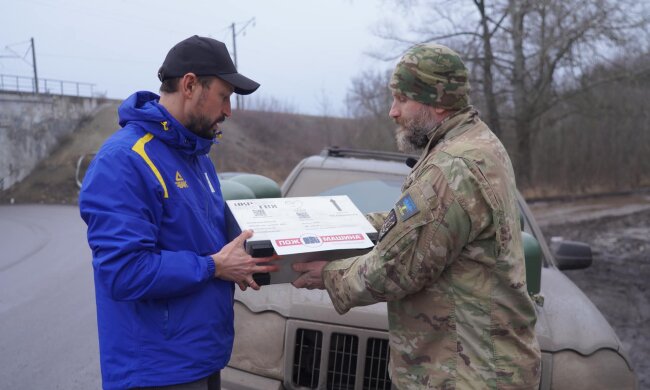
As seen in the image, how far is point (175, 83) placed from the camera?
2223mm

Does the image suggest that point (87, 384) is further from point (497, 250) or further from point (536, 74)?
point (536, 74)

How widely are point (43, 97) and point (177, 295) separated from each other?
34.1m

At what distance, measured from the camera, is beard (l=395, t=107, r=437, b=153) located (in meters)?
2.17

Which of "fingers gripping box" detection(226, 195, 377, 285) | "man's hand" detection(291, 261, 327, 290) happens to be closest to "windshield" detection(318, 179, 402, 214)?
"fingers gripping box" detection(226, 195, 377, 285)

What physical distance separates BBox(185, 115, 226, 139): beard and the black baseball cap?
16 centimetres

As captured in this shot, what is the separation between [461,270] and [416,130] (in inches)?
21.5

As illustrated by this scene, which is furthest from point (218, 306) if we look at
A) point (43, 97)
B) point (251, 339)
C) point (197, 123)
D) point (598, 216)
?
point (43, 97)

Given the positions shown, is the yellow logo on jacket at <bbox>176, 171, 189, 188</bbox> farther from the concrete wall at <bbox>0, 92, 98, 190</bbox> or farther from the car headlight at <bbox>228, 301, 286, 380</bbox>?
the concrete wall at <bbox>0, 92, 98, 190</bbox>

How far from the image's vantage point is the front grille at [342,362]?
3.01 meters

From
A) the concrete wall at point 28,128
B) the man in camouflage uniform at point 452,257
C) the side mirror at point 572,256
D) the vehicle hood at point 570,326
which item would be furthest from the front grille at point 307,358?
the concrete wall at point 28,128

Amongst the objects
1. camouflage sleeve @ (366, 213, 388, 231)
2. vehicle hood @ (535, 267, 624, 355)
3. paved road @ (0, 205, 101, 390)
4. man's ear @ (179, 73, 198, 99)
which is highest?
man's ear @ (179, 73, 198, 99)

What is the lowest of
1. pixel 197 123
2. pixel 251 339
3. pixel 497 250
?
pixel 251 339

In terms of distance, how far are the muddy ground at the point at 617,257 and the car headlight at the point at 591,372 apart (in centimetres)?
222

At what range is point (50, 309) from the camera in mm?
6387
